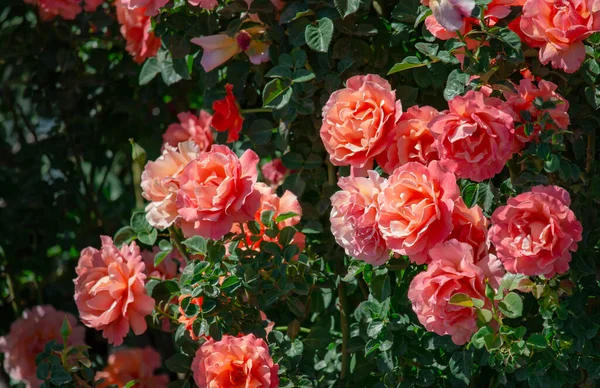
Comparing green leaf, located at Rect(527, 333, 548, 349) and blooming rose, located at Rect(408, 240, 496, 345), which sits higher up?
blooming rose, located at Rect(408, 240, 496, 345)

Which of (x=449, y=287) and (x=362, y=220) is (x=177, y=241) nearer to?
(x=362, y=220)

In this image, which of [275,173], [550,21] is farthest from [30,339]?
[550,21]

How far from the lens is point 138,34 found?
72.7 inches

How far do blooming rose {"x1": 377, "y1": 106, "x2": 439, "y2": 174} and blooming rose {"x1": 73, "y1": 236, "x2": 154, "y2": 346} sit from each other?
19.6 inches

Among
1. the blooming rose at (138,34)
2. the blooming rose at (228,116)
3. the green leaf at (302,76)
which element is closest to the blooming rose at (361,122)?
the green leaf at (302,76)

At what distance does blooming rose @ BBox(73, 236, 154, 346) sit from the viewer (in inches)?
58.7

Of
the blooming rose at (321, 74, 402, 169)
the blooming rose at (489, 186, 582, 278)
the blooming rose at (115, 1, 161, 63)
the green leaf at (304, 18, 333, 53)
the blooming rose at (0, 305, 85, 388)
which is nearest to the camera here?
the blooming rose at (489, 186, 582, 278)

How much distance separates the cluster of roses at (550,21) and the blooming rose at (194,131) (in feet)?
2.27

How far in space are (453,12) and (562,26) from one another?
159mm

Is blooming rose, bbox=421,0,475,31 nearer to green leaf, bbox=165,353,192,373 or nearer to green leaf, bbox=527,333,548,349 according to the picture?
green leaf, bbox=527,333,548,349

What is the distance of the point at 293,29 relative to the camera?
1.51m

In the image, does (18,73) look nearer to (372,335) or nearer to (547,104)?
(372,335)

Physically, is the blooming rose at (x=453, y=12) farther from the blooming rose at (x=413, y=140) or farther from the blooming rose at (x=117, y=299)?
the blooming rose at (x=117, y=299)

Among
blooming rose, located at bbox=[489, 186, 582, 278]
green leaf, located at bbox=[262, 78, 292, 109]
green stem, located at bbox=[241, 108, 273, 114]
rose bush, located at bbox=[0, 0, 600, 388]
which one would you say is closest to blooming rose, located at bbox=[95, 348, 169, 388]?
rose bush, located at bbox=[0, 0, 600, 388]
